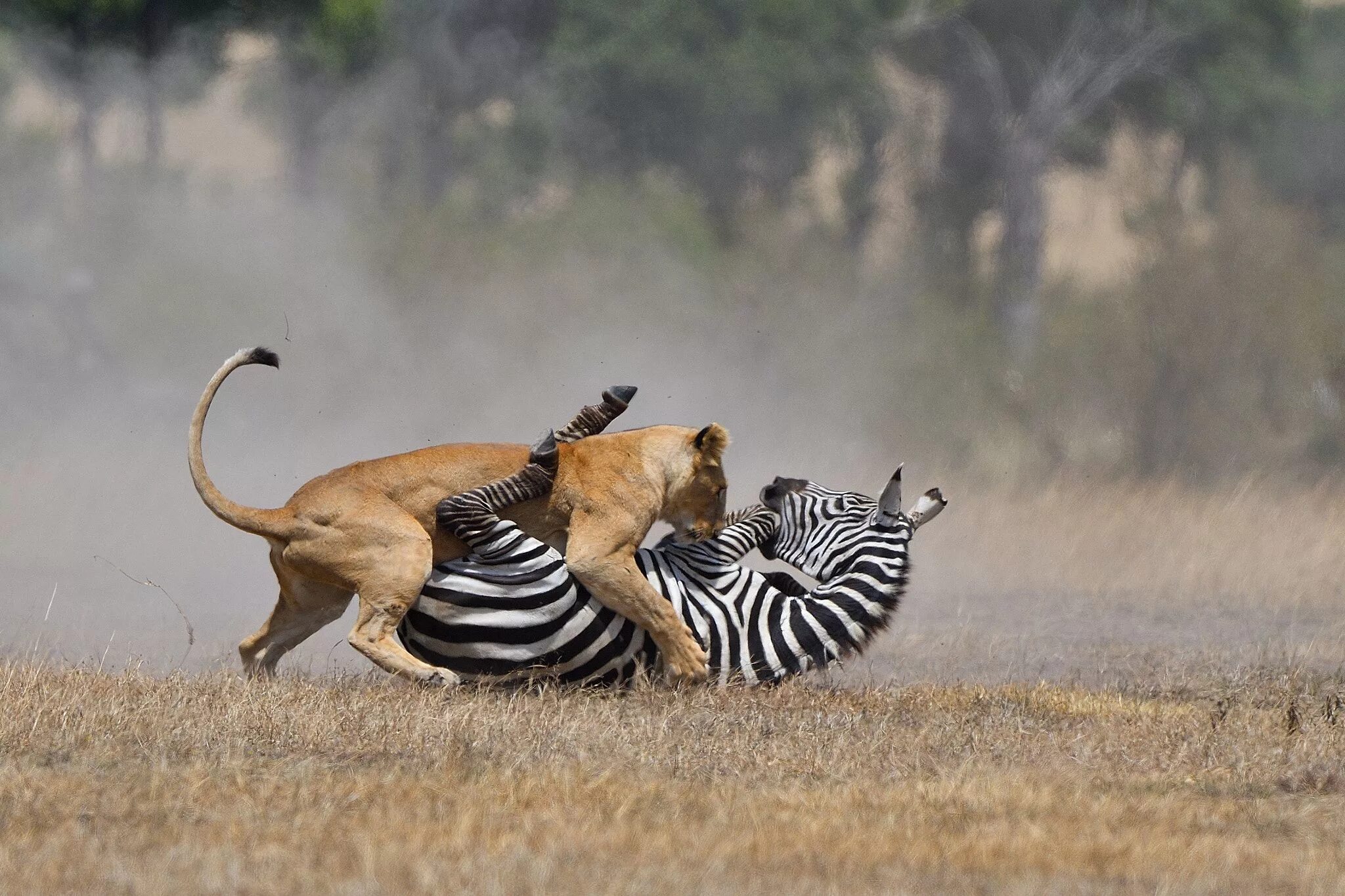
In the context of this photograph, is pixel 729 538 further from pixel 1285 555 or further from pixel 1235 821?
pixel 1285 555

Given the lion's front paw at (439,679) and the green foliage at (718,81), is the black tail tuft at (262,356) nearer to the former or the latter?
the lion's front paw at (439,679)

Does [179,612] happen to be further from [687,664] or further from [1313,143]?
[1313,143]

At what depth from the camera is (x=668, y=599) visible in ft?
24.6

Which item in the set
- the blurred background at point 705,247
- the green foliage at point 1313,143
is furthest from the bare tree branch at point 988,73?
the green foliage at point 1313,143

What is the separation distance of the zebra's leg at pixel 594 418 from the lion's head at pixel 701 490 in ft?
1.13

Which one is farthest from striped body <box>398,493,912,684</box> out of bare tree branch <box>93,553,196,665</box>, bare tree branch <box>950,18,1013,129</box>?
bare tree branch <box>950,18,1013,129</box>

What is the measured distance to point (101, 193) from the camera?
16.1 metres

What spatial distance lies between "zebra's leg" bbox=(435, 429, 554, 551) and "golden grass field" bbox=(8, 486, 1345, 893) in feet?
2.17

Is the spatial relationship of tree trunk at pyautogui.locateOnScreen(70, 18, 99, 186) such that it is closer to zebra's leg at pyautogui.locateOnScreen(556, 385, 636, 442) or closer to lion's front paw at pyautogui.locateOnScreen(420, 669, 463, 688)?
zebra's leg at pyautogui.locateOnScreen(556, 385, 636, 442)

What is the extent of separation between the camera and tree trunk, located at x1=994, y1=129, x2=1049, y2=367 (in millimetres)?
19656

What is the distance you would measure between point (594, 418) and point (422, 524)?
999 millimetres

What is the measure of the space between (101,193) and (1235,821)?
13364mm

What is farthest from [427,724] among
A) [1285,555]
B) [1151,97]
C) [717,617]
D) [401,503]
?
[1151,97]

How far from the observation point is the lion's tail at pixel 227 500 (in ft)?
23.0
